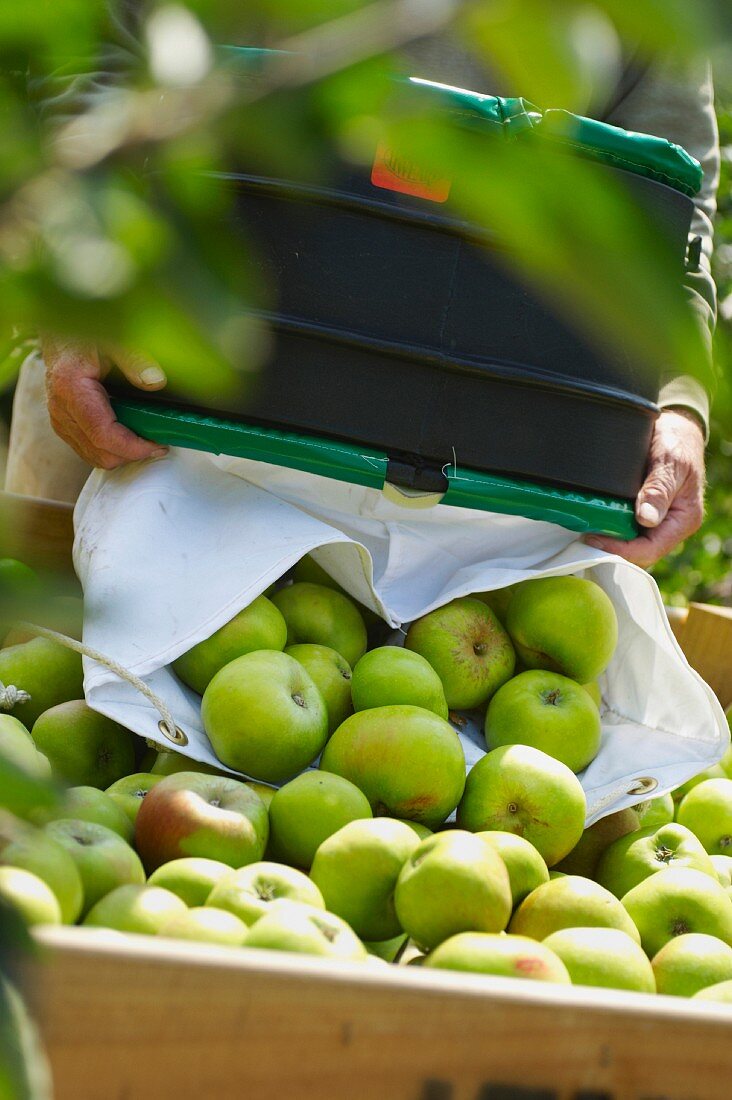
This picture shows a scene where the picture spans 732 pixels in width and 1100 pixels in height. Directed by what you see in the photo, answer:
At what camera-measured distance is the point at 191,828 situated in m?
1.12

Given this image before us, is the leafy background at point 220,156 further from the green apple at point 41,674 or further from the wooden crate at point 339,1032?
the green apple at point 41,674

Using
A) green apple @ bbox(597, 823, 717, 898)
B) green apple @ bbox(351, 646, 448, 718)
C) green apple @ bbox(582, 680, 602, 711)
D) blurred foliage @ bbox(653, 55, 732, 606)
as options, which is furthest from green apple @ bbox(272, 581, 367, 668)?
blurred foliage @ bbox(653, 55, 732, 606)

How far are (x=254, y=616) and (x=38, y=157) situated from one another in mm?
1309

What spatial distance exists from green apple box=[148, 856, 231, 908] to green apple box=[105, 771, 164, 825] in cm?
18

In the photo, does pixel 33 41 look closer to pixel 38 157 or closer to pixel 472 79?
pixel 38 157

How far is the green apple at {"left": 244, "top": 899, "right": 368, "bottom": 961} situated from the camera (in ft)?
2.77

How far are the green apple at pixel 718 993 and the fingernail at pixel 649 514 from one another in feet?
2.79

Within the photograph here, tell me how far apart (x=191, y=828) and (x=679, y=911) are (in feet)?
1.82

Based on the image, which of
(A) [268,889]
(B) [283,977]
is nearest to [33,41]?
(B) [283,977]

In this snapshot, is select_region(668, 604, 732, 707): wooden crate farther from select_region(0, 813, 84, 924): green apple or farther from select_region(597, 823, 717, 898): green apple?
select_region(0, 813, 84, 924): green apple

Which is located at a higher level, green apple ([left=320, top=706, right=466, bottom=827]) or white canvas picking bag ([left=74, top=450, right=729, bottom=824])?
white canvas picking bag ([left=74, top=450, right=729, bottom=824])

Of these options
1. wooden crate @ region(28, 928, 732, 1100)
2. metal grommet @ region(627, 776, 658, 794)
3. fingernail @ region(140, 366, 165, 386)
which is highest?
fingernail @ region(140, 366, 165, 386)

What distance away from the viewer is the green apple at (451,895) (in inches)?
38.7

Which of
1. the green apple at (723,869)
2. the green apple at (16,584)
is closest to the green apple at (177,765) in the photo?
the green apple at (723,869)
